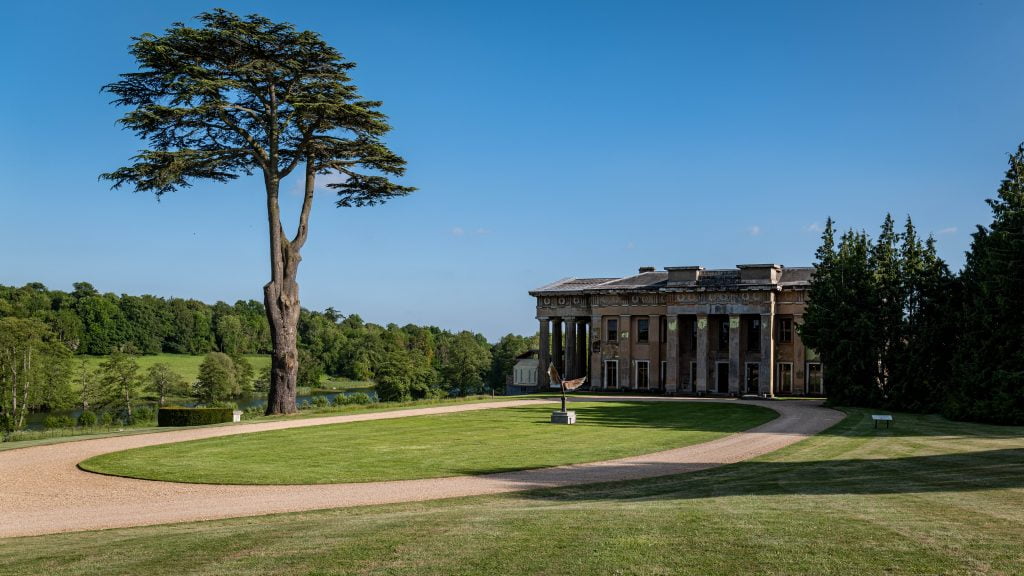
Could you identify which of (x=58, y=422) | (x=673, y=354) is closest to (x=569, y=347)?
(x=673, y=354)

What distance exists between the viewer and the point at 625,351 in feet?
193

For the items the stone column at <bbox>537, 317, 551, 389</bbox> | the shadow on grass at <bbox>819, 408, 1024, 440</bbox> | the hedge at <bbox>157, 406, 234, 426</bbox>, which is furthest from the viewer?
the stone column at <bbox>537, 317, 551, 389</bbox>

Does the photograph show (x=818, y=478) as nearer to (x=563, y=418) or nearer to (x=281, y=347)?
(x=563, y=418)

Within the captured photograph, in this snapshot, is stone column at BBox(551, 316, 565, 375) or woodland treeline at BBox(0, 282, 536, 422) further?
stone column at BBox(551, 316, 565, 375)

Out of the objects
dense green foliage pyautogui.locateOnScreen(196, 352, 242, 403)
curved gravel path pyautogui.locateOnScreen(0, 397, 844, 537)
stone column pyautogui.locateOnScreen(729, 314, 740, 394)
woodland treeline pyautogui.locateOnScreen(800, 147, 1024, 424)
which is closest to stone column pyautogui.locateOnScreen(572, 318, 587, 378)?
stone column pyautogui.locateOnScreen(729, 314, 740, 394)

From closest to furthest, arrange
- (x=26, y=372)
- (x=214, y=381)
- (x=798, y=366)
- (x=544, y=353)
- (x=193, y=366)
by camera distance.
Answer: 1. (x=798, y=366)
2. (x=26, y=372)
3. (x=544, y=353)
4. (x=214, y=381)
5. (x=193, y=366)

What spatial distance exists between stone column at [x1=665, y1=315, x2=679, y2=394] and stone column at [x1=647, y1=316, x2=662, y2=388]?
1451mm

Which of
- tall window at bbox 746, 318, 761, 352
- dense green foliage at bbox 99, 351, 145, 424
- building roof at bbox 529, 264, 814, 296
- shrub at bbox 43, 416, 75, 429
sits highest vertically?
building roof at bbox 529, 264, 814, 296

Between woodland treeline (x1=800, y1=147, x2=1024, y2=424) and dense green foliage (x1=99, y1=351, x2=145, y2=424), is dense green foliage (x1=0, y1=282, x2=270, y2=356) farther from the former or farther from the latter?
woodland treeline (x1=800, y1=147, x2=1024, y2=424)

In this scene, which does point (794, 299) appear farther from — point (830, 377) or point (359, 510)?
point (359, 510)

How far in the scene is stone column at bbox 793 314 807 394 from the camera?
53366mm

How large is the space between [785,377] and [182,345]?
101928mm

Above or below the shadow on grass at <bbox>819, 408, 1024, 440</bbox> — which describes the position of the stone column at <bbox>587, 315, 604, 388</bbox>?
above

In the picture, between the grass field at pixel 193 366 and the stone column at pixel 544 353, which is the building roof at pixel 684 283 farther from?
the grass field at pixel 193 366
